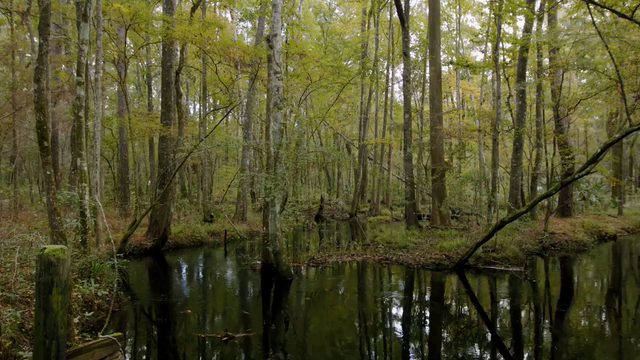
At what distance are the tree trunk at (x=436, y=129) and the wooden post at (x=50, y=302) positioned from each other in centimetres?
1151

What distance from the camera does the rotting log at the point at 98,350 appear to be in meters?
3.65

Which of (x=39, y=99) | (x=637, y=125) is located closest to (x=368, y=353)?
(x=637, y=125)

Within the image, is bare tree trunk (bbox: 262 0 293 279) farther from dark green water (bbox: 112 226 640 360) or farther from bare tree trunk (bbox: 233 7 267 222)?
bare tree trunk (bbox: 233 7 267 222)

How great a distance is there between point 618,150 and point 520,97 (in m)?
9.82

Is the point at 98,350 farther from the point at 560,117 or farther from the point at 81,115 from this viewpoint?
the point at 560,117

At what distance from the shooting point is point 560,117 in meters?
13.6

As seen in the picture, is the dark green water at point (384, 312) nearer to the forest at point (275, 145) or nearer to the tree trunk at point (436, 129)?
the forest at point (275, 145)

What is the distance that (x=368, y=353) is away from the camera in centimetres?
540

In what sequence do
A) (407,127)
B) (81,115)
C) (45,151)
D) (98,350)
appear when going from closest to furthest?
(98,350), (45,151), (81,115), (407,127)

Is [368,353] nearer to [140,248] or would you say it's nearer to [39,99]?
[39,99]

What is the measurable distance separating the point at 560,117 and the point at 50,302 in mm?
15769

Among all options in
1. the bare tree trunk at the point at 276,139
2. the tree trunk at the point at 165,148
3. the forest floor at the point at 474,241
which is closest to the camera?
the bare tree trunk at the point at 276,139

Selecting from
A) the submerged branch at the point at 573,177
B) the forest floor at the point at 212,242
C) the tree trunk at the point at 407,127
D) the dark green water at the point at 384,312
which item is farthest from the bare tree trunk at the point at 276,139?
the tree trunk at the point at 407,127

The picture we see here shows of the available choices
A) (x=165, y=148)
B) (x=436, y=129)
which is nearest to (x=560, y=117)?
(x=436, y=129)
